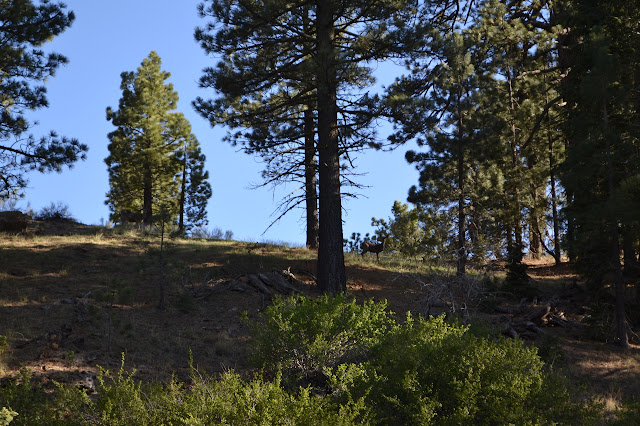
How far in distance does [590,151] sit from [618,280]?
351 centimetres

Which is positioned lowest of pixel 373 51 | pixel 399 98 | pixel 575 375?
pixel 575 375

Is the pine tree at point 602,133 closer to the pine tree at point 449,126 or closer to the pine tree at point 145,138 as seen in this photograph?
the pine tree at point 449,126

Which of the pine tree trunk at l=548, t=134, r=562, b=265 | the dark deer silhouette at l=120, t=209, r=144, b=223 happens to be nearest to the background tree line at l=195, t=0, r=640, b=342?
the pine tree trunk at l=548, t=134, r=562, b=265

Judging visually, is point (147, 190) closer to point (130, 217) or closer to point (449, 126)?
Answer: point (130, 217)

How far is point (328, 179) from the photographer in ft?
53.1

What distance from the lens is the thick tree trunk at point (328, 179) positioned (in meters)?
15.8

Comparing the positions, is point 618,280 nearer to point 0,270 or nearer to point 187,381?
point 187,381

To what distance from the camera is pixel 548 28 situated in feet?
78.5

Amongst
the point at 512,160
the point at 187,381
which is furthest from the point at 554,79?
the point at 187,381

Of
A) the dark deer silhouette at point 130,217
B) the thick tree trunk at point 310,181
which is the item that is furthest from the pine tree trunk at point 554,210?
the dark deer silhouette at point 130,217

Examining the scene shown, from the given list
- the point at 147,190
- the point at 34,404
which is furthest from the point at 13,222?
the point at 34,404

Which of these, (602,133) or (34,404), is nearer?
(34,404)

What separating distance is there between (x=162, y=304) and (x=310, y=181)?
26.8ft

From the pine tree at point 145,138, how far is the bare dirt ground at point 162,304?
11.9 meters
